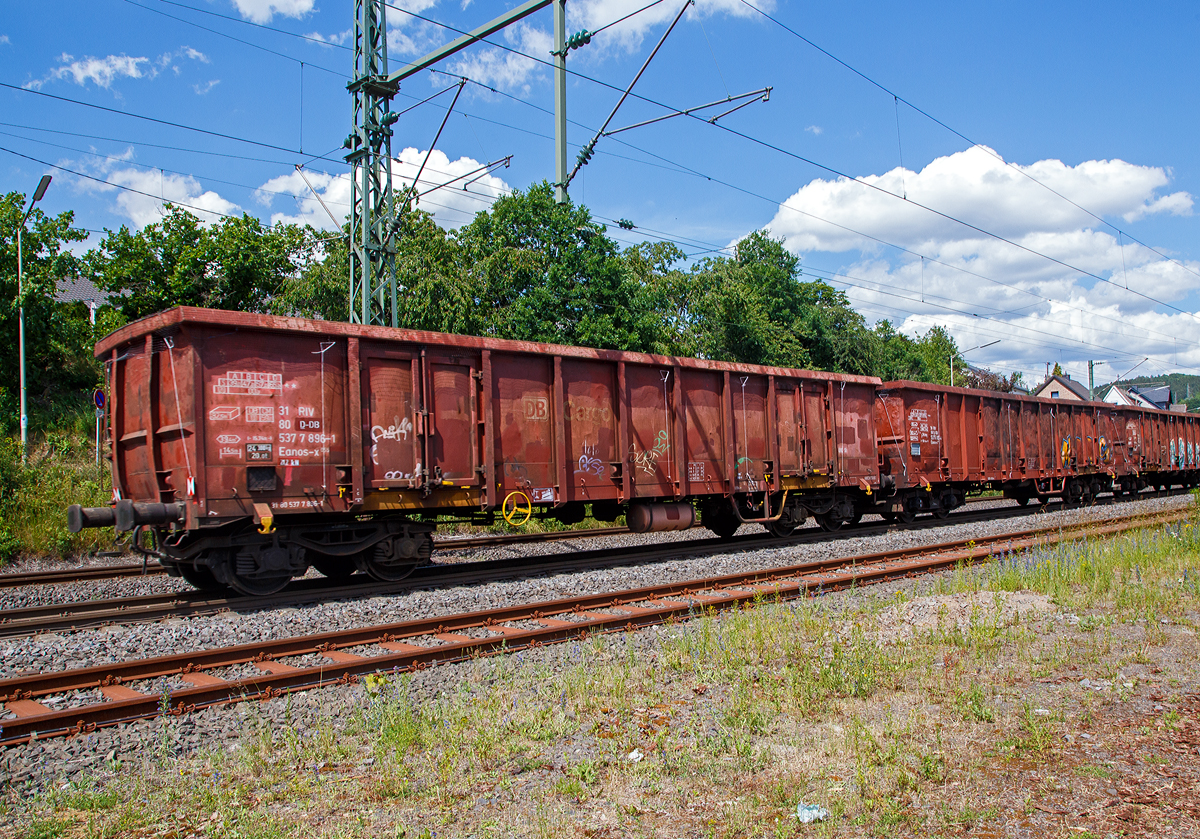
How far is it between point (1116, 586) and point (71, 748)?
1042cm

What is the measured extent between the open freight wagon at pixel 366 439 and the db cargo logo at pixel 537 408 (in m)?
0.03

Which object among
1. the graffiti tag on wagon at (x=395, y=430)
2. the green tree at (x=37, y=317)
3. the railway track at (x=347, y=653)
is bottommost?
the railway track at (x=347, y=653)

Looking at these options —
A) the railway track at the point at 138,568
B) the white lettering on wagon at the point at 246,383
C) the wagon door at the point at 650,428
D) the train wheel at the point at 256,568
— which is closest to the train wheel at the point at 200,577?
the railway track at the point at 138,568

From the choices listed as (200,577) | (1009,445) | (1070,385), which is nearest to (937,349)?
(1070,385)

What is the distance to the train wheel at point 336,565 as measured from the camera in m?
10.9

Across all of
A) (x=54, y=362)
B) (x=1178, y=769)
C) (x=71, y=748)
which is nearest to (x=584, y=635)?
(x=71, y=748)

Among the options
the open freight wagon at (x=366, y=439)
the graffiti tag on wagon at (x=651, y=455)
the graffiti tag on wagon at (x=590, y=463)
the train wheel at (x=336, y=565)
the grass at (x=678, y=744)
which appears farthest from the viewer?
the graffiti tag on wagon at (x=651, y=455)

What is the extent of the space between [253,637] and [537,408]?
5475 mm

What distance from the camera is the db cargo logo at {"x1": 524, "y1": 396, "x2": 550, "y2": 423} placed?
472 inches

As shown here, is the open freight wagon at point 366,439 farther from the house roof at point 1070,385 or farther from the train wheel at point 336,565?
the house roof at point 1070,385

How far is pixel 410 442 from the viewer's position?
1069cm

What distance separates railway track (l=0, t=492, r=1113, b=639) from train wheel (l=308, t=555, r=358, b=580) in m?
0.14

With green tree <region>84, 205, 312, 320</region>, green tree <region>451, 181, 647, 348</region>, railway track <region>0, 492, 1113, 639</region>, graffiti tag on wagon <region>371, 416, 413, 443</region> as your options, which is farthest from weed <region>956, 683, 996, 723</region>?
green tree <region>84, 205, 312, 320</region>

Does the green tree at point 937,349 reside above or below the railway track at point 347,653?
above
